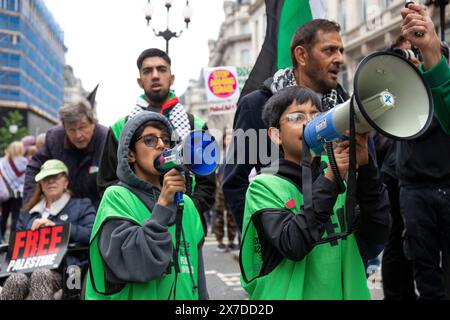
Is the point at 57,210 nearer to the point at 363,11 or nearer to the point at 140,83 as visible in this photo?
the point at 140,83

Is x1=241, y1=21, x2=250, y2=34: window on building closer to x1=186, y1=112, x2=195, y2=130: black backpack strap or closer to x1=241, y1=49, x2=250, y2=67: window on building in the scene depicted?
x1=241, y1=49, x2=250, y2=67: window on building

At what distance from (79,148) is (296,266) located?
105 inches

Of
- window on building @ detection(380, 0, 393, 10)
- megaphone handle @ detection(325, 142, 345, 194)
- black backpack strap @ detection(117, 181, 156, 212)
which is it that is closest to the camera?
megaphone handle @ detection(325, 142, 345, 194)

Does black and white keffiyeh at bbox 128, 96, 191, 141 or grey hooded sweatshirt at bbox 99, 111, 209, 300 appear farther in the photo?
black and white keffiyeh at bbox 128, 96, 191, 141

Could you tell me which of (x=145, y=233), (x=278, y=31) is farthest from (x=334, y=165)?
(x=278, y=31)

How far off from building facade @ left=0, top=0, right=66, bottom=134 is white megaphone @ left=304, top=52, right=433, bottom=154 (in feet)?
131

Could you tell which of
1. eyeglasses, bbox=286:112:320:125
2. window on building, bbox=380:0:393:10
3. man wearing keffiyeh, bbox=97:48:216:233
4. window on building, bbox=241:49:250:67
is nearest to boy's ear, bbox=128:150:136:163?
eyeglasses, bbox=286:112:320:125

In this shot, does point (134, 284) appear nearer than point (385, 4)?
Yes

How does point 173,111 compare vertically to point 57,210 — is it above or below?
above

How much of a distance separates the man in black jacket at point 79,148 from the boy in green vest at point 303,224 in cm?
223

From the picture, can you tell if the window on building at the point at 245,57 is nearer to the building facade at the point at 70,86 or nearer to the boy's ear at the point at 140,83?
the building facade at the point at 70,86

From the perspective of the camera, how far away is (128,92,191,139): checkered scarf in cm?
369

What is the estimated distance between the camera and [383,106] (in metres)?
1.75
